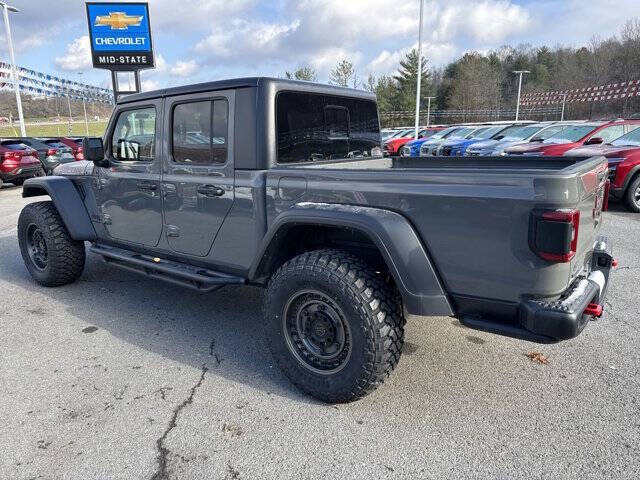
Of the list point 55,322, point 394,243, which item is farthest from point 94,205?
point 394,243

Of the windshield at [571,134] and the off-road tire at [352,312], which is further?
the windshield at [571,134]

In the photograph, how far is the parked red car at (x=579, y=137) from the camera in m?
10.5

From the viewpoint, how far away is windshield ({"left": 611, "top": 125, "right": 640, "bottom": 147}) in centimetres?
916

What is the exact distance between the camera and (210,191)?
333cm

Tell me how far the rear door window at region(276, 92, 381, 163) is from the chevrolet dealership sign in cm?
1654

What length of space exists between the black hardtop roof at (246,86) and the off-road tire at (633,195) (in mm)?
6907

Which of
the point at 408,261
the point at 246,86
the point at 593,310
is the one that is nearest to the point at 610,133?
the point at 593,310

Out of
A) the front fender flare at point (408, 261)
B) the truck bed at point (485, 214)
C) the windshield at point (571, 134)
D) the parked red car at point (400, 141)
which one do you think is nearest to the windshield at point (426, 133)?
the parked red car at point (400, 141)

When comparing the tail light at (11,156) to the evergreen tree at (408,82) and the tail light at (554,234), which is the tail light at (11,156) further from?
the evergreen tree at (408,82)

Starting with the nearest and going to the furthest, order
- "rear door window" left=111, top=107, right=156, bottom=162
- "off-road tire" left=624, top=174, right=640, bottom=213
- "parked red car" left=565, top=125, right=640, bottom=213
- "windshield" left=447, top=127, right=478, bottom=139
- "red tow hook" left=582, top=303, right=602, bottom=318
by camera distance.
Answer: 1. "red tow hook" left=582, top=303, right=602, bottom=318
2. "rear door window" left=111, top=107, right=156, bottom=162
3. "parked red car" left=565, top=125, right=640, bottom=213
4. "off-road tire" left=624, top=174, right=640, bottom=213
5. "windshield" left=447, top=127, right=478, bottom=139

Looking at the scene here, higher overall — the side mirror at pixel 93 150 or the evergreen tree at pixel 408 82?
the evergreen tree at pixel 408 82

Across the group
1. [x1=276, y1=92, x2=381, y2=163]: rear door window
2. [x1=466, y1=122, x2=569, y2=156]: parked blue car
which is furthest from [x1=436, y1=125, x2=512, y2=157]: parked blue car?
[x1=276, y1=92, x2=381, y2=163]: rear door window

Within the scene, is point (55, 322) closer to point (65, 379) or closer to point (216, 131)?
point (65, 379)

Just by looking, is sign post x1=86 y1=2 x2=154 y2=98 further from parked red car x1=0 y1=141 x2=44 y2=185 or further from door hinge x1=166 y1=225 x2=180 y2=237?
door hinge x1=166 y1=225 x2=180 y2=237
